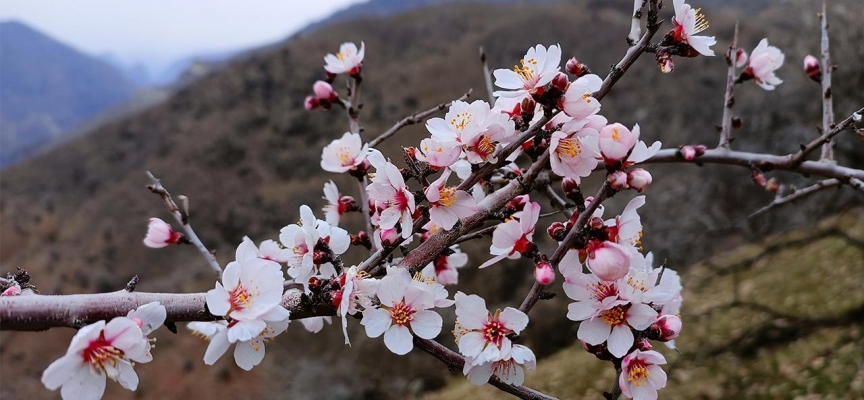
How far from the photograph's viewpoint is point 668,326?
1.08 metres

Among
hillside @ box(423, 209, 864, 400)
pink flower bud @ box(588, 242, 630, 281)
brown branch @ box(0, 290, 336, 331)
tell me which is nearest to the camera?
brown branch @ box(0, 290, 336, 331)

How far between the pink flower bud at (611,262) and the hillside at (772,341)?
230cm

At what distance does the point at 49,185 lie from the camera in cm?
2461

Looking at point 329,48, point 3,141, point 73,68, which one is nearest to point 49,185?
point 329,48

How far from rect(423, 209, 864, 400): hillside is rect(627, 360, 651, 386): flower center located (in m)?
2.09

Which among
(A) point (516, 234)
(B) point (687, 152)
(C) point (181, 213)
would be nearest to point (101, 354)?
(C) point (181, 213)

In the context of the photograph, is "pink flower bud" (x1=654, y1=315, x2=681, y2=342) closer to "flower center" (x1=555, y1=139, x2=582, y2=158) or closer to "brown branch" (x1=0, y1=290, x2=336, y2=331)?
"flower center" (x1=555, y1=139, x2=582, y2=158)

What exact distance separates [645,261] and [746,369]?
515 centimetres

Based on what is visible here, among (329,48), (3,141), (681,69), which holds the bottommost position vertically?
(3,141)

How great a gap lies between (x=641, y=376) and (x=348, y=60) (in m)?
1.33

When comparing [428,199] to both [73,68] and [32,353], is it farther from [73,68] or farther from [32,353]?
[73,68]

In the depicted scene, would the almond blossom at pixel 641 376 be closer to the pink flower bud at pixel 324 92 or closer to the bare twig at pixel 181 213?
the bare twig at pixel 181 213

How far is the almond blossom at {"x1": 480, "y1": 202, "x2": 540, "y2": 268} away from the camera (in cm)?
102

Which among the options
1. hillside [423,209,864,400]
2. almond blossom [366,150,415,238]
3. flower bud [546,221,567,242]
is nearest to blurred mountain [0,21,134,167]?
hillside [423,209,864,400]
